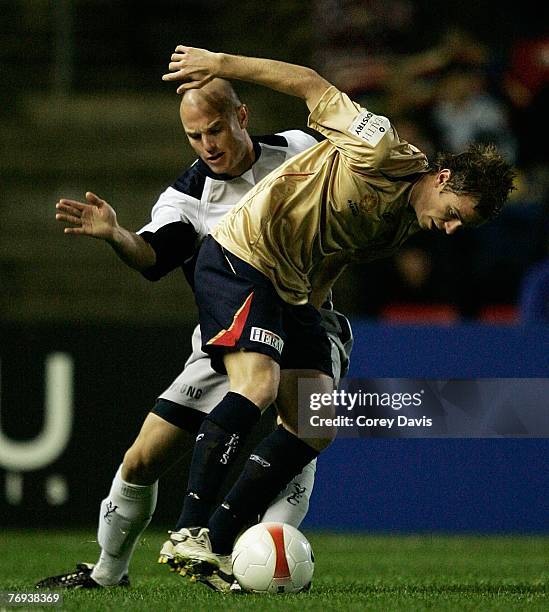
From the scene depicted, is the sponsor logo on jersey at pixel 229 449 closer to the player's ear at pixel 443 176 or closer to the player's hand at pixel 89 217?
the player's hand at pixel 89 217

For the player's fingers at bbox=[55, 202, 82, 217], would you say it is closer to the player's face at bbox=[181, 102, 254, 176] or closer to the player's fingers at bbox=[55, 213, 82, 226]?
the player's fingers at bbox=[55, 213, 82, 226]

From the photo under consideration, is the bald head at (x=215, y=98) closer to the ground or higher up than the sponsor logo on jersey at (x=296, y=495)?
higher up

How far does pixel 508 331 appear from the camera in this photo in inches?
304

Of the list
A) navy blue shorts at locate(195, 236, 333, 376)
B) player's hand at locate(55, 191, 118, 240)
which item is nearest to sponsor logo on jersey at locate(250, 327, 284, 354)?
navy blue shorts at locate(195, 236, 333, 376)

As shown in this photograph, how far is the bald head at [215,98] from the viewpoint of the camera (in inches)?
192

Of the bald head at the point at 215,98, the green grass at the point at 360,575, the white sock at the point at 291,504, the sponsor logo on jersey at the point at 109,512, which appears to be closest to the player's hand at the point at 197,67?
the bald head at the point at 215,98

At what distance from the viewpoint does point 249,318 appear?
173 inches

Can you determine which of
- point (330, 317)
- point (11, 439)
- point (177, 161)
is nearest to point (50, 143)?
point (177, 161)

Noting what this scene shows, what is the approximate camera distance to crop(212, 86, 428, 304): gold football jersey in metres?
4.42

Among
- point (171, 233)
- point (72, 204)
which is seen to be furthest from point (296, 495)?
point (72, 204)

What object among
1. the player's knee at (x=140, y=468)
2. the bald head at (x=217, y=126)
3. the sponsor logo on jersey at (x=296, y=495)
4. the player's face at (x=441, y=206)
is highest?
the bald head at (x=217, y=126)

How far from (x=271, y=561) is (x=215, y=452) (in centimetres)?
40

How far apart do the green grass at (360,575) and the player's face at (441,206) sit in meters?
Result: 1.18

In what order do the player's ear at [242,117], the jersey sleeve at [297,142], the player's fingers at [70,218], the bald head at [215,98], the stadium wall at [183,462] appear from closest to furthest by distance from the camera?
the player's fingers at [70,218], the bald head at [215,98], the player's ear at [242,117], the jersey sleeve at [297,142], the stadium wall at [183,462]
